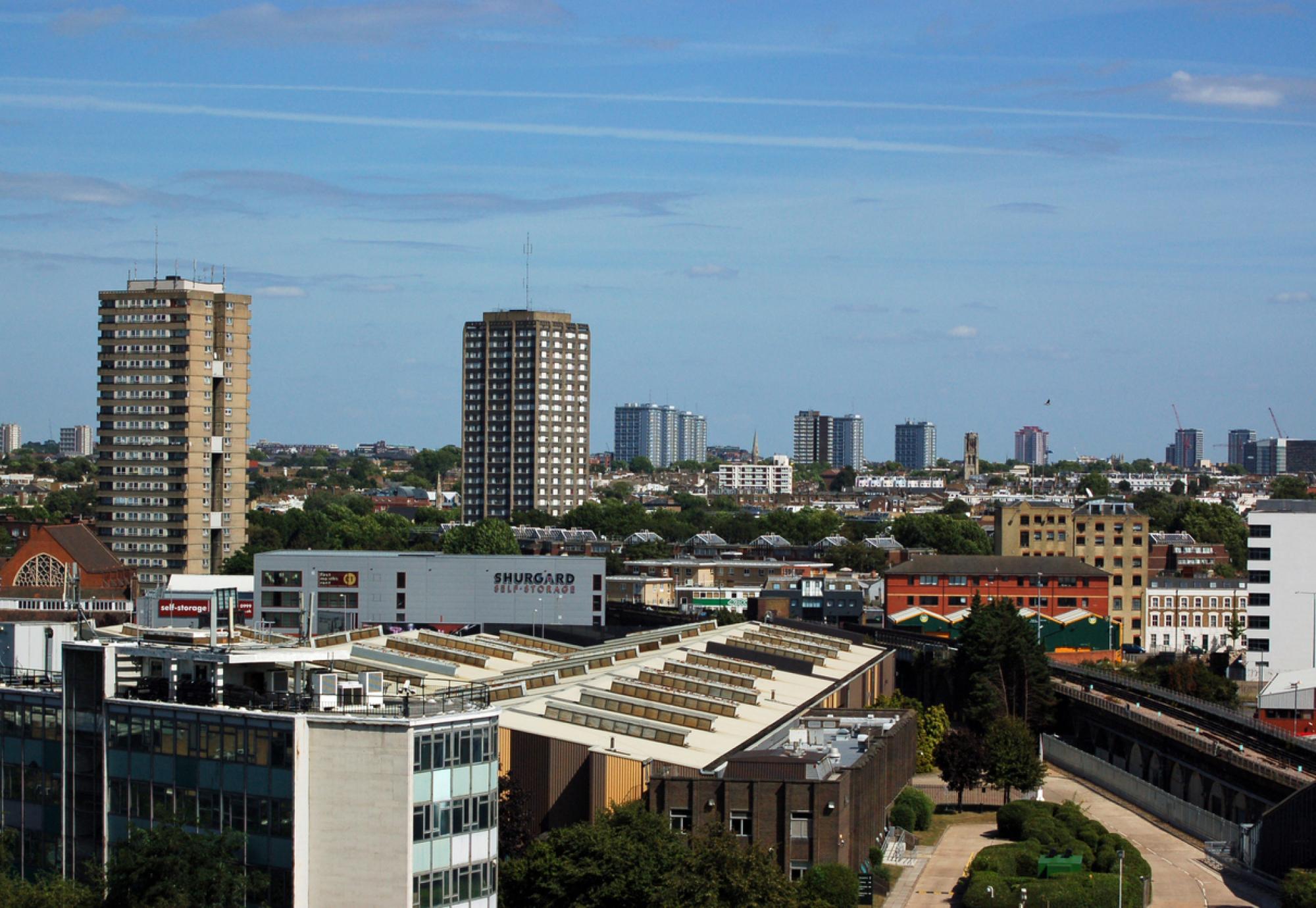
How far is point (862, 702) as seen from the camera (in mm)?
89625

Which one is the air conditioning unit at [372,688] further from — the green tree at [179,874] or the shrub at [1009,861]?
the shrub at [1009,861]

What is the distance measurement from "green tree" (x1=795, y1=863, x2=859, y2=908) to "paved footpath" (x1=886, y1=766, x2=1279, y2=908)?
6.01 meters

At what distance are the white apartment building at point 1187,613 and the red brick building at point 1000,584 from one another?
10.2 m

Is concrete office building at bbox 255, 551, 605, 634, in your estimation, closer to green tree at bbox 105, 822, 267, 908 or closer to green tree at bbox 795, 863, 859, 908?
green tree at bbox 795, 863, 859, 908

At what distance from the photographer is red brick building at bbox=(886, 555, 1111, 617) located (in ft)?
468

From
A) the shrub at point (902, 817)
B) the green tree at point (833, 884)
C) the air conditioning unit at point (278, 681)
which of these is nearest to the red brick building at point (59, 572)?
the shrub at point (902, 817)

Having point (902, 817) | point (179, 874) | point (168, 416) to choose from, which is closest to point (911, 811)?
point (902, 817)

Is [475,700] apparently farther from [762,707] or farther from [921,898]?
[762,707]

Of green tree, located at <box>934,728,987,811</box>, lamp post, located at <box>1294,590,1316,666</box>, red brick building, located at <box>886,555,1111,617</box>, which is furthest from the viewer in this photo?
red brick building, located at <box>886,555,1111,617</box>

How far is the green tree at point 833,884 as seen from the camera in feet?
171

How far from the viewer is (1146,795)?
263 feet

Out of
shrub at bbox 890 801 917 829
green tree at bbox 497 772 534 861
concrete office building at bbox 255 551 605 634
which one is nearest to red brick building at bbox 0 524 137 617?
concrete office building at bbox 255 551 605 634

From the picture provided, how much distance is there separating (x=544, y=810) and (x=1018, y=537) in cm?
11764

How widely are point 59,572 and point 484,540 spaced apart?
57.8 m
